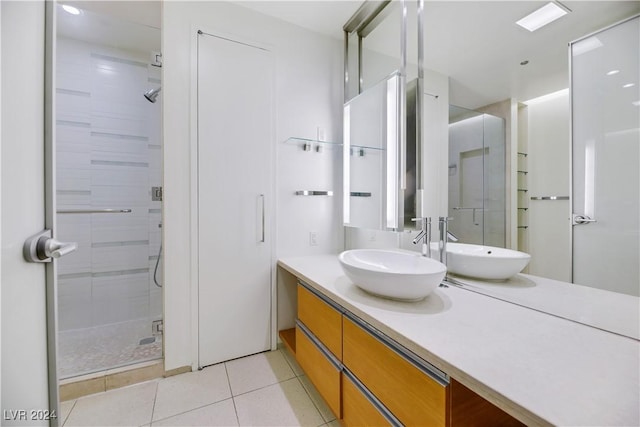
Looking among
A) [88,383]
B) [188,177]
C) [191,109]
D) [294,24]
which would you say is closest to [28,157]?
[188,177]

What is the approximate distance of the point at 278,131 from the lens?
2037 millimetres

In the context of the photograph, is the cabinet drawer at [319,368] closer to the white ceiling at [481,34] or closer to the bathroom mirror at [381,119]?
the bathroom mirror at [381,119]

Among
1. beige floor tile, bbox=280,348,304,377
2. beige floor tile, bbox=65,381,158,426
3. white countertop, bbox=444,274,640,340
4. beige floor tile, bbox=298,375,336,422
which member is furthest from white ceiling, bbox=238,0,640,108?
beige floor tile, bbox=65,381,158,426

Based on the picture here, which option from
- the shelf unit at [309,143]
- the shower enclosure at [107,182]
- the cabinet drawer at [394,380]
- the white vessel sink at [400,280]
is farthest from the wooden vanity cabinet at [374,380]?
the shower enclosure at [107,182]

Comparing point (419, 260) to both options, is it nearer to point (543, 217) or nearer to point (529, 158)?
Result: point (543, 217)

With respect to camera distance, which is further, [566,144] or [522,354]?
[566,144]

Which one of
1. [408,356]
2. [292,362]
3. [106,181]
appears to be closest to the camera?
Result: [408,356]

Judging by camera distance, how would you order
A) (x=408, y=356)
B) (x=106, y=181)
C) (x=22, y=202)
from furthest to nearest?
(x=106, y=181)
(x=408, y=356)
(x=22, y=202)

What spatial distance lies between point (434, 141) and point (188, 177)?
1.56 m

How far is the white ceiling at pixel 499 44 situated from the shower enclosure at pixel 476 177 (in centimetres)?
11

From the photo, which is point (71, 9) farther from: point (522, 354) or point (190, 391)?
point (522, 354)

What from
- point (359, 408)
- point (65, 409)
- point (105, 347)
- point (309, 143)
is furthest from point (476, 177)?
point (105, 347)

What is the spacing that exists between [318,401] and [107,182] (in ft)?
8.56

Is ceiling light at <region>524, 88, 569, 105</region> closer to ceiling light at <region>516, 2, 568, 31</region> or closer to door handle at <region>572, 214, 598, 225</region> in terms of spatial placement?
ceiling light at <region>516, 2, 568, 31</region>
